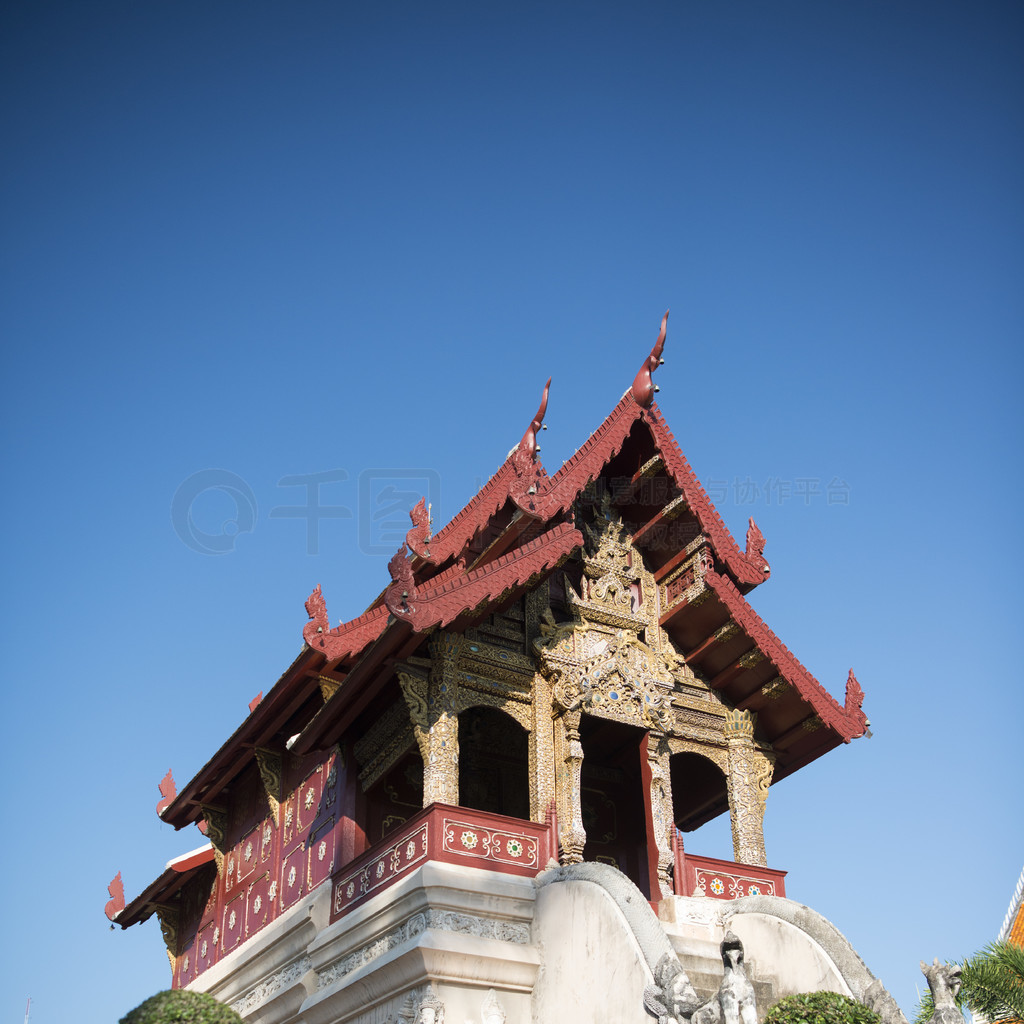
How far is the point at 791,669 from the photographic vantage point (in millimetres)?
13070

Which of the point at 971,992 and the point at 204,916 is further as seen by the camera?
the point at 204,916

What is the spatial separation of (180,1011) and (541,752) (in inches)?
163

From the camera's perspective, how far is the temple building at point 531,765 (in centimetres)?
1015

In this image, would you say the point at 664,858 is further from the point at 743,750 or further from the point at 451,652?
the point at 451,652

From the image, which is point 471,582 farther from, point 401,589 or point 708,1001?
point 708,1001

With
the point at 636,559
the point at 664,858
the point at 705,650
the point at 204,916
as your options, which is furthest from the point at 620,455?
the point at 204,916

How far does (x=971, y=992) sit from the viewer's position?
1405 cm

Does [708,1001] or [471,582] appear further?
[471,582]

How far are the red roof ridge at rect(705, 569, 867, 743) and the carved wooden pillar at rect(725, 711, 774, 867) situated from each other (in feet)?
2.49

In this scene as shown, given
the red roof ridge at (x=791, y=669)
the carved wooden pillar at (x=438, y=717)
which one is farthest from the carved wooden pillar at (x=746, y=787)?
the carved wooden pillar at (x=438, y=717)

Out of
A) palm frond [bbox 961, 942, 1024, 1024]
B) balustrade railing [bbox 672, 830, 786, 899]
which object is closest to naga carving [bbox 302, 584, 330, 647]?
balustrade railing [bbox 672, 830, 786, 899]

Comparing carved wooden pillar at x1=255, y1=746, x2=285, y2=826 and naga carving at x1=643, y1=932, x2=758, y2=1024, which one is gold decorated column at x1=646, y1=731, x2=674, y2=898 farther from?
carved wooden pillar at x1=255, y1=746, x2=285, y2=826

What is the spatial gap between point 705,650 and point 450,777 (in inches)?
147

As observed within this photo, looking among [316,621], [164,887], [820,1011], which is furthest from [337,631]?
Answer: [164,887]
